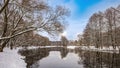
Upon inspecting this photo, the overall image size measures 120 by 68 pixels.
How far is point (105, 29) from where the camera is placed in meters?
60.1

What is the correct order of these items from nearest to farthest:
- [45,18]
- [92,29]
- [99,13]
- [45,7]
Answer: [45,7] < [45,18] < [99,13] < [92,29]

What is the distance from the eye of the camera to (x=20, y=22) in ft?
89.8

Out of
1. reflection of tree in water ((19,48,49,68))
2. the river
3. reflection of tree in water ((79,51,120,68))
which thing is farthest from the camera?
reflection of tree in water ((19,48,49,68))

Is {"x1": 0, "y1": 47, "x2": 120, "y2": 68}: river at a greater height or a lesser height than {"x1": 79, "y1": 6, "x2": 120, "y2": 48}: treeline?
lesser

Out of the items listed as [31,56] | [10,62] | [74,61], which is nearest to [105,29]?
[31,56]

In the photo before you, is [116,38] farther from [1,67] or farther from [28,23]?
[1,67]

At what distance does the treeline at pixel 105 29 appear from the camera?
51.3 metres

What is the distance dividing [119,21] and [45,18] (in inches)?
1233

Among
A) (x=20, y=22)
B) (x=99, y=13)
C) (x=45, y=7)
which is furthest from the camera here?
(x=99, y=13)

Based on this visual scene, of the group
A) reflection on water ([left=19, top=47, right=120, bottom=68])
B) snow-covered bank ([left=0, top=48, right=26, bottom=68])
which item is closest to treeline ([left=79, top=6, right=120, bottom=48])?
reflection on water ([left=19, top=47, right=120, bottom=68])

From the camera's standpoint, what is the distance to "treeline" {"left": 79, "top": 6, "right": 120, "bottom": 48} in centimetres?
5131

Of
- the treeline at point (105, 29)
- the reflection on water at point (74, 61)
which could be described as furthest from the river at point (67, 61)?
the treeline at point (105, 29)

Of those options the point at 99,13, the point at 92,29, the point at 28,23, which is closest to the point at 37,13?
the point at 28,23

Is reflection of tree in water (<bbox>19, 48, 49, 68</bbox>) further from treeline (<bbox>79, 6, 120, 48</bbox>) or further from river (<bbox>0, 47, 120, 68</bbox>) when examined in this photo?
treeline (<bbox>79, 6, 120, 48</bbox>)
